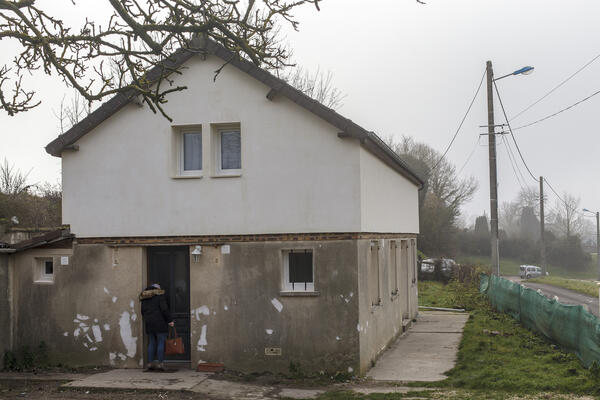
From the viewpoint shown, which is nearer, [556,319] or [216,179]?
[216,179]

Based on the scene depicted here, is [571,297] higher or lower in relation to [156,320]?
lower

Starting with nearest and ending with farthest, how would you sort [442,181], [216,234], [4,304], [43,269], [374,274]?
[216,234] < [4,304] < [43,269] < [374,274] < [442,181]

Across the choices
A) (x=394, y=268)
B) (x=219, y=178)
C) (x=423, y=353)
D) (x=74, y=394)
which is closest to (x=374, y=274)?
(x=423, y=353)

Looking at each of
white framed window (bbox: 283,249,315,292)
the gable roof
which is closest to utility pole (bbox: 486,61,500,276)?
the gable roof

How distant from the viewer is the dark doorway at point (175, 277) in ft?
45.2

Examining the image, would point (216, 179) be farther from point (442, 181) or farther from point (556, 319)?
point (442, 181)

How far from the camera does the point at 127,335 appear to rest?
1349 cm

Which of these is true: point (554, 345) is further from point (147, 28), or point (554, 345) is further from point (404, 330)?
point (147, 28)

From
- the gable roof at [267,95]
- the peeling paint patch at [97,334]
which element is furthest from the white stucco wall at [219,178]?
the peeling paint patch at [97,334]

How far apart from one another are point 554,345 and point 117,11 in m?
12.0

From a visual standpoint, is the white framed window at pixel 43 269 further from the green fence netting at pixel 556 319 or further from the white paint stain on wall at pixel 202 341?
the green fence netting at pixel 556 319

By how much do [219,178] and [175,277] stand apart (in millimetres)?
2272

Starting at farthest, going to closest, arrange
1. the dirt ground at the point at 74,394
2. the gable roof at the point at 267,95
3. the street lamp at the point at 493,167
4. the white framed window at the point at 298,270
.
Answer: the street lamp at the point at 493,167 < the white framed window at the point at 298,270 < the gable roof at the point at 267,95 < the dirt ground at the point at 74,394

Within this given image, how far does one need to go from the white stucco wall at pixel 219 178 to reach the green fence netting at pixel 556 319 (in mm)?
4536
